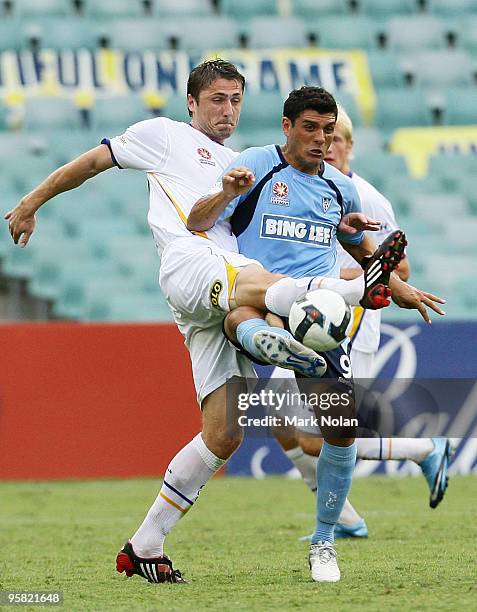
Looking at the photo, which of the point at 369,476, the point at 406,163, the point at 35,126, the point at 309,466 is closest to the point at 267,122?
the point at 406,163

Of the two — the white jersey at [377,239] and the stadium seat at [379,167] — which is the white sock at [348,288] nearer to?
the white jersey at [377,239]

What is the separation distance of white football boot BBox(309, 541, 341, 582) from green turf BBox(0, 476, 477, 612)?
0.06 metres

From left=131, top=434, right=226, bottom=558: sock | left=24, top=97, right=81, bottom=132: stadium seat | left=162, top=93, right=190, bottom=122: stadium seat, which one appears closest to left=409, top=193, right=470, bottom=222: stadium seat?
left=162, top=93, right=190, bottom=122: stadium seat

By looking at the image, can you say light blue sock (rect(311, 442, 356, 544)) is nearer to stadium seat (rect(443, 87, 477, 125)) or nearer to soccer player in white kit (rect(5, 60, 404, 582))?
soccer player in white kit (rect(5, 60, 404, 582))

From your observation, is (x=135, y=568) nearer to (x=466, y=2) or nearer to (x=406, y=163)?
(x=406, y=163)

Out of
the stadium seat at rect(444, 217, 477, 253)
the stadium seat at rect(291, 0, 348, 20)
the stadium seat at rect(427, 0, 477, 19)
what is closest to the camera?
the stadium seat at rect(444, 217, 477, 253)

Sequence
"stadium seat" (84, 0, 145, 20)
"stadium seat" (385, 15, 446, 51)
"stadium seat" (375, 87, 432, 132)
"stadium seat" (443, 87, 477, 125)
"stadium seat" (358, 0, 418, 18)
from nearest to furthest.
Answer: "stadium seat" (375, 87, 432, 132)
"stadium seat" (443, 87, 477, 125)
"stadium seat" (84, 0, 145, 20)
"stadium seat" (385, 15, 446, 51)
"stadium seat" (358, 0, 418, 18)

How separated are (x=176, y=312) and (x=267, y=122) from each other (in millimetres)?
9937

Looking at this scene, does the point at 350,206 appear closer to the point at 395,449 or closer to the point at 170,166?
the point at 170,166

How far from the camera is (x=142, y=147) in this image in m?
5.49

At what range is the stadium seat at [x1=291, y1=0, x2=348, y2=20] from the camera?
56.5 feet

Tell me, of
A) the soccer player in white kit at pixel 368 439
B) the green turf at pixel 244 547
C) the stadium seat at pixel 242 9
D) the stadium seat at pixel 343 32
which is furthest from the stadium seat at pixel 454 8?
the soccer player in white kit at pixel 368 439

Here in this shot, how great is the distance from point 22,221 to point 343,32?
1200 cm

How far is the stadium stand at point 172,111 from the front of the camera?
40.9 feet
